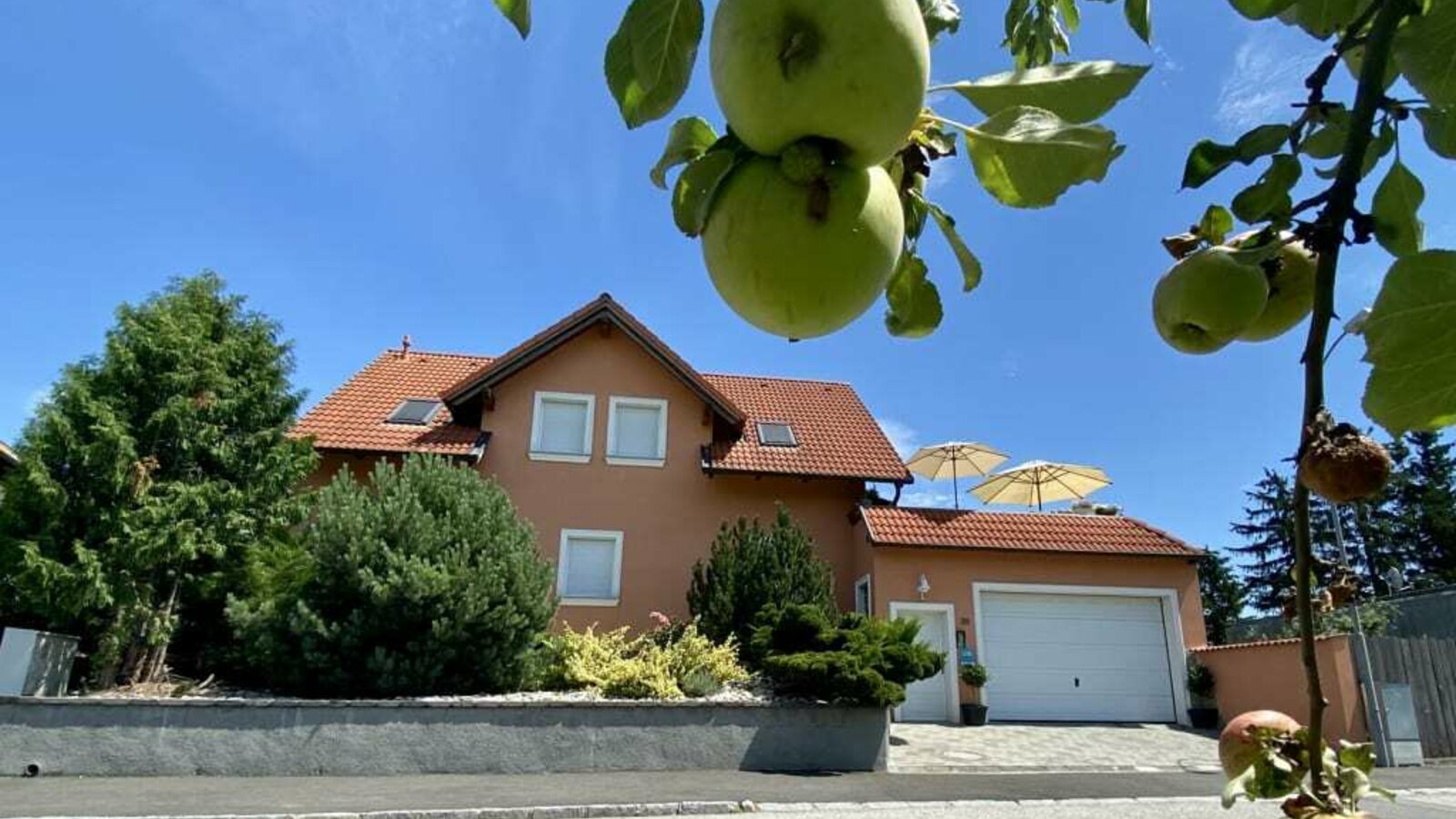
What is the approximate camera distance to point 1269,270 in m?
1.25

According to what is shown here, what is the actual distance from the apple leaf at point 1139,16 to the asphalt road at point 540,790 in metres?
8.21

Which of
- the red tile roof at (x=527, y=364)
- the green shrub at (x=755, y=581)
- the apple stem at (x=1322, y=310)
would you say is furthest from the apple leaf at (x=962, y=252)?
the red tile roof at (x=527, y=364)

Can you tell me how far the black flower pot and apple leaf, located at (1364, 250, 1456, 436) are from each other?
1628 cm

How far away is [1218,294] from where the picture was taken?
3.76 ft

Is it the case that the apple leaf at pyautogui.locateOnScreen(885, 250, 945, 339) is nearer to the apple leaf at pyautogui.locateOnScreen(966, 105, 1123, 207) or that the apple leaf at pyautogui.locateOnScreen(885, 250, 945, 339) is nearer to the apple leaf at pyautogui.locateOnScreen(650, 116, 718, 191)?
the apple leaf at pyautogui.locateOnScreen(966, 105, 1123, 207)

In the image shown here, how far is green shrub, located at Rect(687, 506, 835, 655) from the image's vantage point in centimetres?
1268

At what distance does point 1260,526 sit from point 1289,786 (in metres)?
45.0

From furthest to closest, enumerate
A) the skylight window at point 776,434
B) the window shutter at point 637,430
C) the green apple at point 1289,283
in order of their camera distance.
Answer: the skylight window at point 776,434
the window shutter at point 637,430
the green apple at point 1289,283

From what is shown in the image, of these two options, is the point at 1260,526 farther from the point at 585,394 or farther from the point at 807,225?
the point at 807,225

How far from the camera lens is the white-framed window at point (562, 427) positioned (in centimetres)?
1584

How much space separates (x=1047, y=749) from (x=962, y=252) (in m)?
12.7

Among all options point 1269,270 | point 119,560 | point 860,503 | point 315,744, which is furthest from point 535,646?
point 1269,270

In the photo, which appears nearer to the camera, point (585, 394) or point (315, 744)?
point (315, 744)

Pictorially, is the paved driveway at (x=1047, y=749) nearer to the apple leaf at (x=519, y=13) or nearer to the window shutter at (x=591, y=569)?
the window shutter at (x=591, y=569)
